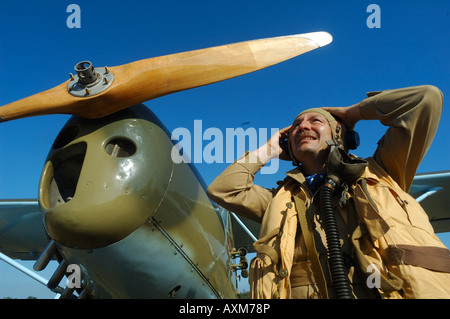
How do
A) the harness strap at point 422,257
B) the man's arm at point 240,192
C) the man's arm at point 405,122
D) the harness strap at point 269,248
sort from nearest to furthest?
the harness strap at point 422,257
the harness strap at point 269,248
the man's arm at point 405,122
the man's arm at point 240,192

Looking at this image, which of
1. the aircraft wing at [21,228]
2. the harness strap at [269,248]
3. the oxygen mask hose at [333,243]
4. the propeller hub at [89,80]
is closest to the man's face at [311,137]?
the oxygen mask hose at [333,243]

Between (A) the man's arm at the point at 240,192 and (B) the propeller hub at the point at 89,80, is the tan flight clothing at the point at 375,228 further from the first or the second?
(B) the propeller hub at the point at 89,80

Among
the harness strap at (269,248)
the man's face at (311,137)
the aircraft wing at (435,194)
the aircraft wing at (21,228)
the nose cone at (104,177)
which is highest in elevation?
the aircraft wing at (435,194)

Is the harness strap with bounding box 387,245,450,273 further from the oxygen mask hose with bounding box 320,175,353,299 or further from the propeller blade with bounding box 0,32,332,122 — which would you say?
the propeller blade with bounding box 0,32,332,122

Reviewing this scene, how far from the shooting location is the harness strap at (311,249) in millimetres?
2137

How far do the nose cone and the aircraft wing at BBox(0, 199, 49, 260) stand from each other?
5.89 meters

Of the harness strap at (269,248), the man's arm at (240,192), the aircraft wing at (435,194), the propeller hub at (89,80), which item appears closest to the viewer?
the harness strap at (269,248)

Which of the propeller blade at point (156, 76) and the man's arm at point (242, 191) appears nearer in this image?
the propeller blade at point (156, 76)

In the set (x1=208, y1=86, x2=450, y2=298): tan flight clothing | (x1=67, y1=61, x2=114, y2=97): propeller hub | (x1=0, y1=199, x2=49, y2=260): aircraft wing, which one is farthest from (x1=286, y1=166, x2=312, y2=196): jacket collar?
(x1=0, y1=199, x2=49, y2=260): aircraft wing

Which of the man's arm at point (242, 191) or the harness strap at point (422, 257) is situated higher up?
the man's arm at point (242, 191)

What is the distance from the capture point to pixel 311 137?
2965 millimetres

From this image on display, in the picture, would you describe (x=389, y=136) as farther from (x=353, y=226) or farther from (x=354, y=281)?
(x=354, y=281)
